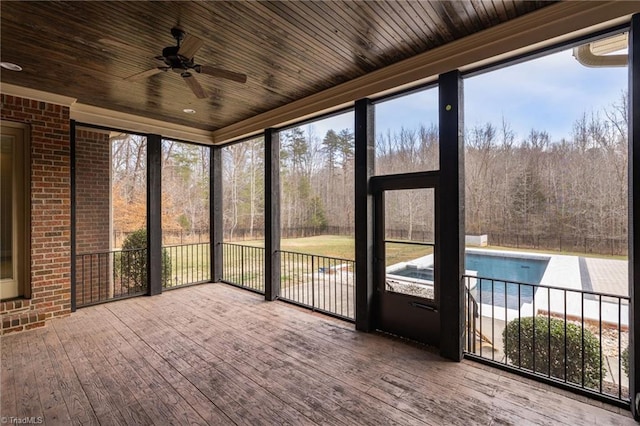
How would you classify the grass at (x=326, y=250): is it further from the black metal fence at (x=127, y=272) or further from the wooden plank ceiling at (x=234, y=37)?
the wooden plank ceiling at (x=234, y=37)

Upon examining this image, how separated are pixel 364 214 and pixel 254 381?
2110 mm

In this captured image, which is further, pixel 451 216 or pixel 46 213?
pixel 46 213

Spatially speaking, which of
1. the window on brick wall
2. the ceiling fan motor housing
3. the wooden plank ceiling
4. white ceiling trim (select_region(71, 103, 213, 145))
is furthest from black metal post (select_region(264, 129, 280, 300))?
the window on brick wall

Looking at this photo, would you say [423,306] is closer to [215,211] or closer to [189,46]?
[189,46]

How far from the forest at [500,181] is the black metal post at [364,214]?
0.18 m

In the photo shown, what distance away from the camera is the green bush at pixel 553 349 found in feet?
8.24

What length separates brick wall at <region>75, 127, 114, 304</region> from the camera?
5156mm

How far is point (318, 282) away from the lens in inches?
198

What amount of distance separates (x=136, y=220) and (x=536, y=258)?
7.02 meters

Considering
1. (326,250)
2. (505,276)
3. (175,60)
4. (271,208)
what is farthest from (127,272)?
(505,276)

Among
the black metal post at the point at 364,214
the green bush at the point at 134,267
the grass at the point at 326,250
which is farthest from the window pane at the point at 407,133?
the green bush at the point at 134,267

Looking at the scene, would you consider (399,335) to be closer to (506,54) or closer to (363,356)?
(363,356)

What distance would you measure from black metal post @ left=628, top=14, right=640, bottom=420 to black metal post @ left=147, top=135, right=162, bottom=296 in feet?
19.2

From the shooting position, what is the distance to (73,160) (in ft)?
14.3
